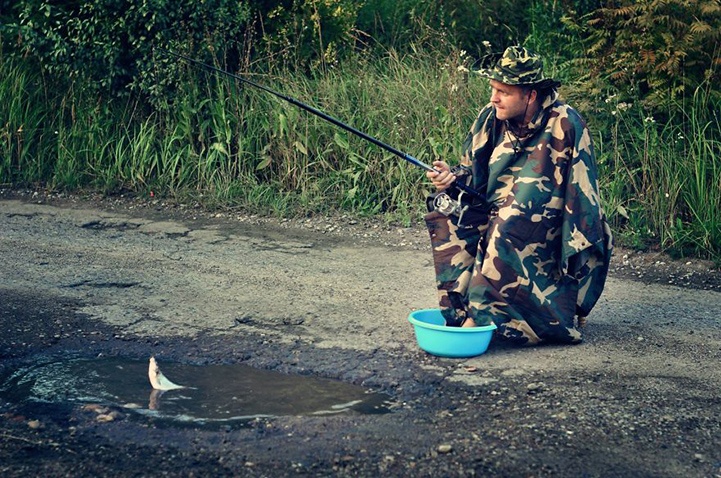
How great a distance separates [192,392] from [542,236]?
1.80 metres

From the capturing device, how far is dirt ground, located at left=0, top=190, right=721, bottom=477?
3646 millimetres

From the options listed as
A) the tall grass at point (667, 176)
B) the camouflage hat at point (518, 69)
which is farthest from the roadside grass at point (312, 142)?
the camouflage hat at point (518, 69)

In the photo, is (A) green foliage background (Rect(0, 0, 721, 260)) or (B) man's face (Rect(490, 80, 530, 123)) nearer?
(B) man's face (Rect(490, 80, 530, 123))

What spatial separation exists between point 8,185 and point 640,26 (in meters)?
5.44

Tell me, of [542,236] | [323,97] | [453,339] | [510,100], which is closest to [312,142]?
[323,97]

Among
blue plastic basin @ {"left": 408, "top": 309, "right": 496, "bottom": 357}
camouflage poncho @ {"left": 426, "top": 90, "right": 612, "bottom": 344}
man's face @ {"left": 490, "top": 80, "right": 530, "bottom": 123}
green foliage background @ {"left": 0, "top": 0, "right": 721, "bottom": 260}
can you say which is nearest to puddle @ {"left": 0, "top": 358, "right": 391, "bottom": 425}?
blue plastic basin @ {"left": 408, "top": 309, "right": 496, "bottom": 357}

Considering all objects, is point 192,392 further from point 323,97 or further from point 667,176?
point 323,97

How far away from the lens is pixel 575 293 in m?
4.95

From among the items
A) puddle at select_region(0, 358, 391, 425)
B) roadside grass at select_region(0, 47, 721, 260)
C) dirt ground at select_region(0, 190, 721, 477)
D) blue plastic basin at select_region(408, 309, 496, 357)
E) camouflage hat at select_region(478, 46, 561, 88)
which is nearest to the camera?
dirt ground at select_region(0, 190, 721, 477)

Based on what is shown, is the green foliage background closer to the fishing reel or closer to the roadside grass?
the roadside grass

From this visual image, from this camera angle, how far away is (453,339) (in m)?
4.65

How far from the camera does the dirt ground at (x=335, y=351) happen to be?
365 cm

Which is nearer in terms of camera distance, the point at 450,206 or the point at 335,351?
the point at 335,351

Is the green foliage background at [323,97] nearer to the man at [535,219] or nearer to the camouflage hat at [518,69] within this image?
the man at [535,219]
